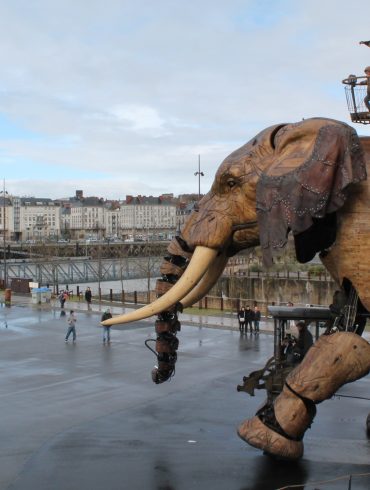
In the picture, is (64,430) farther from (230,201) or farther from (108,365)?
(108,365)

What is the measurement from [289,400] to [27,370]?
9.66 meters

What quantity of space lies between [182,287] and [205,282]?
2.71 feet

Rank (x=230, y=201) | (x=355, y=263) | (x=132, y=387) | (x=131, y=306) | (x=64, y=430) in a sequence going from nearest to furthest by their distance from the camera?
(x=355, y=263)
(x=230, y=201)
(x=64, y=430)
(x=132, y=387)
(x=131, y=306)

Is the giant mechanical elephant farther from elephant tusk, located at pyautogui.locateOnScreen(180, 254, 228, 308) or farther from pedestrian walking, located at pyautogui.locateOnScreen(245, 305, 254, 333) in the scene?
pedestrian walking, located at pyautogui.locateOnScreen(245, 305, 254, 333)

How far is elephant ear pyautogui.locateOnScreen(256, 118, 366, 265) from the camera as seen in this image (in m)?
7.83

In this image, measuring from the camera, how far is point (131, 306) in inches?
1197

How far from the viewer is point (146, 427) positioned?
10.7 m

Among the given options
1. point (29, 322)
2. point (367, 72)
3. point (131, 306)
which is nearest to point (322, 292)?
point (131, 306)

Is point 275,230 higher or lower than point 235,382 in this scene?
higher

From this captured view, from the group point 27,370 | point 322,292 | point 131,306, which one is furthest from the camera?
point 322,292

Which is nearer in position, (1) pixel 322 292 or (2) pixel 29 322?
(2) pixel 29 322

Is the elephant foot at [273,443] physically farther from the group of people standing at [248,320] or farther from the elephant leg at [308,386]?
the group of people standing at [248,320]

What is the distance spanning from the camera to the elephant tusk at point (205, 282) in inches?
368

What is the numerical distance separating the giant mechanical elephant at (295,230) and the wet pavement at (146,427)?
70 centimetres
